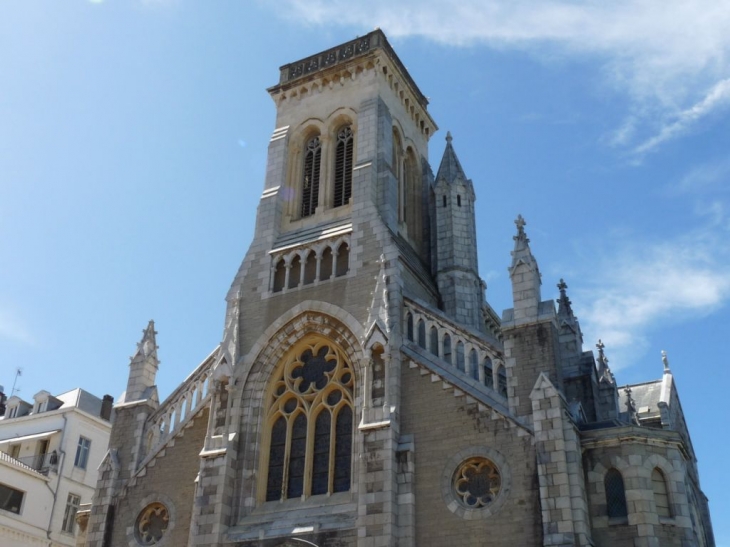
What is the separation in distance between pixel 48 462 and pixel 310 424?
1842 cm

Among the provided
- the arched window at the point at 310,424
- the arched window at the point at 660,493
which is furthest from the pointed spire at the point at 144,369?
the arched window at the point at 660,493

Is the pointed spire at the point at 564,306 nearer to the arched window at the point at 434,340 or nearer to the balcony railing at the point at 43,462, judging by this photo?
the arched window at the point at 434,340

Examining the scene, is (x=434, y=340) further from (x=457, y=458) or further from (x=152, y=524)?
(x=152, y=524)

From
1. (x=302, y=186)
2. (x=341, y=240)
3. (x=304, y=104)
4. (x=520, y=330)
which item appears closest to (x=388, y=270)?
(x=341, y=240)

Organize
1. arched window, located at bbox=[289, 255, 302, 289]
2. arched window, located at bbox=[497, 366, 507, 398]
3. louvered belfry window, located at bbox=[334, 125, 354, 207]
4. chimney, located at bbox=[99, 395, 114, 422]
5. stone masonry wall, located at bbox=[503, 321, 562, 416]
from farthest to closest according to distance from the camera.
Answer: chimney, located at bbox=[99, 395, 114, 422] < louvered belfry window, located at bbox=[334, 125, 354, 207] < arched window, located at bbox=[289, 255, 302, 289] < arched window, located at bbox=[497, 366, 507, 398] < stone masonry wall, located at bbox=[503, 321, 562, 416]

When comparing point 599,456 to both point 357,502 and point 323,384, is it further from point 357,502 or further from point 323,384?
point 323,384

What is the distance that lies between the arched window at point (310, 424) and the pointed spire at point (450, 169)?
9620 millimetres

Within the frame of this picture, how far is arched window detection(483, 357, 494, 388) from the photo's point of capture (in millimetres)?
24719

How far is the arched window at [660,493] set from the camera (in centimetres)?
2070

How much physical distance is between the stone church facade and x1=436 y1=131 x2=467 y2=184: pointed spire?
103 millimetres

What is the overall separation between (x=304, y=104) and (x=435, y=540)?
1884 centimetres

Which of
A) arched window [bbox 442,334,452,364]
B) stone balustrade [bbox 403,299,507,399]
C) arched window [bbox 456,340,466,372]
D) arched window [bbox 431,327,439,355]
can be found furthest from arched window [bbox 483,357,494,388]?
arched window [bbox 431,327,439,355]

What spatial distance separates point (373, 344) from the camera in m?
25.0

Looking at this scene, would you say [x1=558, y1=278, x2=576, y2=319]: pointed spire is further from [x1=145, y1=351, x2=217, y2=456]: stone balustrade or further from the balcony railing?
the balcony railing
